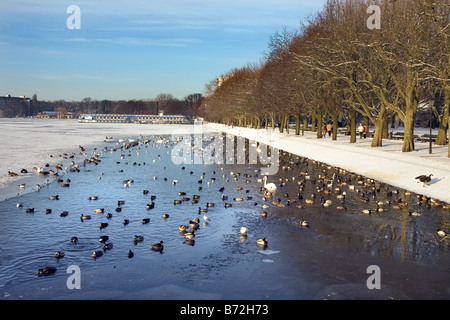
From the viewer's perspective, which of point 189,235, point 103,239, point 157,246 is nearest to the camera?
point 157,246

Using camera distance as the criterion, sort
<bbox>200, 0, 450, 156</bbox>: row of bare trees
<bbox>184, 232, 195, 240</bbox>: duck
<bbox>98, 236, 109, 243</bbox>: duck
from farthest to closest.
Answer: <bbox>200, 0, 450, 156</bbox>: row of bare trees → <bbox>184, 232, 195, 240</bbox>: duck → <bbox>98, 236, 109, 243</bbox>: duck

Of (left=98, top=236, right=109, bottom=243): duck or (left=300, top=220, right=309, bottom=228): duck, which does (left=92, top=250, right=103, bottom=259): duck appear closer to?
(left=98, top=236, right=109, bottom=243): duck

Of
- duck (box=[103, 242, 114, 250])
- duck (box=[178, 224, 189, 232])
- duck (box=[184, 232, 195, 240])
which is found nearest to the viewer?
duck (box=[103, 242, 114, 250])

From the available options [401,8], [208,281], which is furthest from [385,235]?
[401,8]

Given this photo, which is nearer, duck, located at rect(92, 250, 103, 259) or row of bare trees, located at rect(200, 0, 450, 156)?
duck, located at rect(92, 250, 103, 259)

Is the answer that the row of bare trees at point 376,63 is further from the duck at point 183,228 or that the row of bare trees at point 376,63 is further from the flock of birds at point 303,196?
the duck at point 183,228

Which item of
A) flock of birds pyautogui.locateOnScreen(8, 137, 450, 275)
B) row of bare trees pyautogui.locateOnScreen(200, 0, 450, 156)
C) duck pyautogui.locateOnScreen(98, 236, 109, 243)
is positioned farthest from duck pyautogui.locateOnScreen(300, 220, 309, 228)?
row of bare trees pyautogui.locateOnScreen(200, 0, 450, 156)

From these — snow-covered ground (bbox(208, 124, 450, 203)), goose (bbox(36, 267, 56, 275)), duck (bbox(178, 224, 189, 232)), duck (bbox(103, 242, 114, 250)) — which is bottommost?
goose (bbox(36, 267, 56, 275))

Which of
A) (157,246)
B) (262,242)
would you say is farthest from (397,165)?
(157,246)

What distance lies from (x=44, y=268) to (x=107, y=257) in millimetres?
1968

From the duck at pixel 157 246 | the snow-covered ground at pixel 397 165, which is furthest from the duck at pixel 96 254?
the snow-covered ground at pixel 397 165

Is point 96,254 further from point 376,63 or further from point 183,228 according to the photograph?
point 376,63
